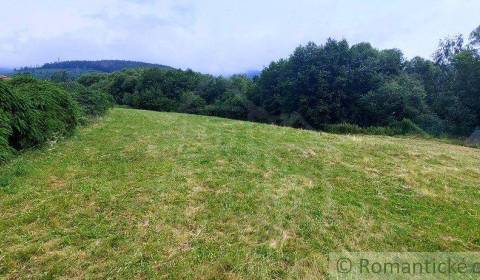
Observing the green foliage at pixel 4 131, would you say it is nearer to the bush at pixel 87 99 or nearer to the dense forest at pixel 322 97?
the dense forest at pixel 322 97

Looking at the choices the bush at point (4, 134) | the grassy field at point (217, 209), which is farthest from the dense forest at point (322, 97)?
the grassy field at point (217, 209)

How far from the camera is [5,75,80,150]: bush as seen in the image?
7395mm

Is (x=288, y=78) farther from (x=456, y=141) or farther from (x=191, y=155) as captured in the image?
(x=191, y=155)

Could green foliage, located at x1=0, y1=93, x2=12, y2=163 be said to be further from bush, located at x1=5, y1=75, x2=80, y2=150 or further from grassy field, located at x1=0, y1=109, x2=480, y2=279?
grassy field, located at x1=0, y1=109, x2=480, y2=279

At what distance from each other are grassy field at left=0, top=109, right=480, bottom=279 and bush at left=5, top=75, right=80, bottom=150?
51cm

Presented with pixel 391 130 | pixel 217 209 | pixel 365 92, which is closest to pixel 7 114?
pixel 217 209

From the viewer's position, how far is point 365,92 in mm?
27641

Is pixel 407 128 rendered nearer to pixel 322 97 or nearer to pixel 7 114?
pixel 322 97

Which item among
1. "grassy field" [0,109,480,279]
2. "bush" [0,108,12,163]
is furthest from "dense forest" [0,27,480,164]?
"grassy field" [0,109,480,279]

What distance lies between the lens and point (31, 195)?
5.44m

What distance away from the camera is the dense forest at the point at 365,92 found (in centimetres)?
2192

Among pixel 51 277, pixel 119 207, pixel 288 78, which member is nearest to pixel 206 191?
pixel 119 207

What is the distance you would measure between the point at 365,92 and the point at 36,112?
25.6m

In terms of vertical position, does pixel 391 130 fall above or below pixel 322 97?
below
